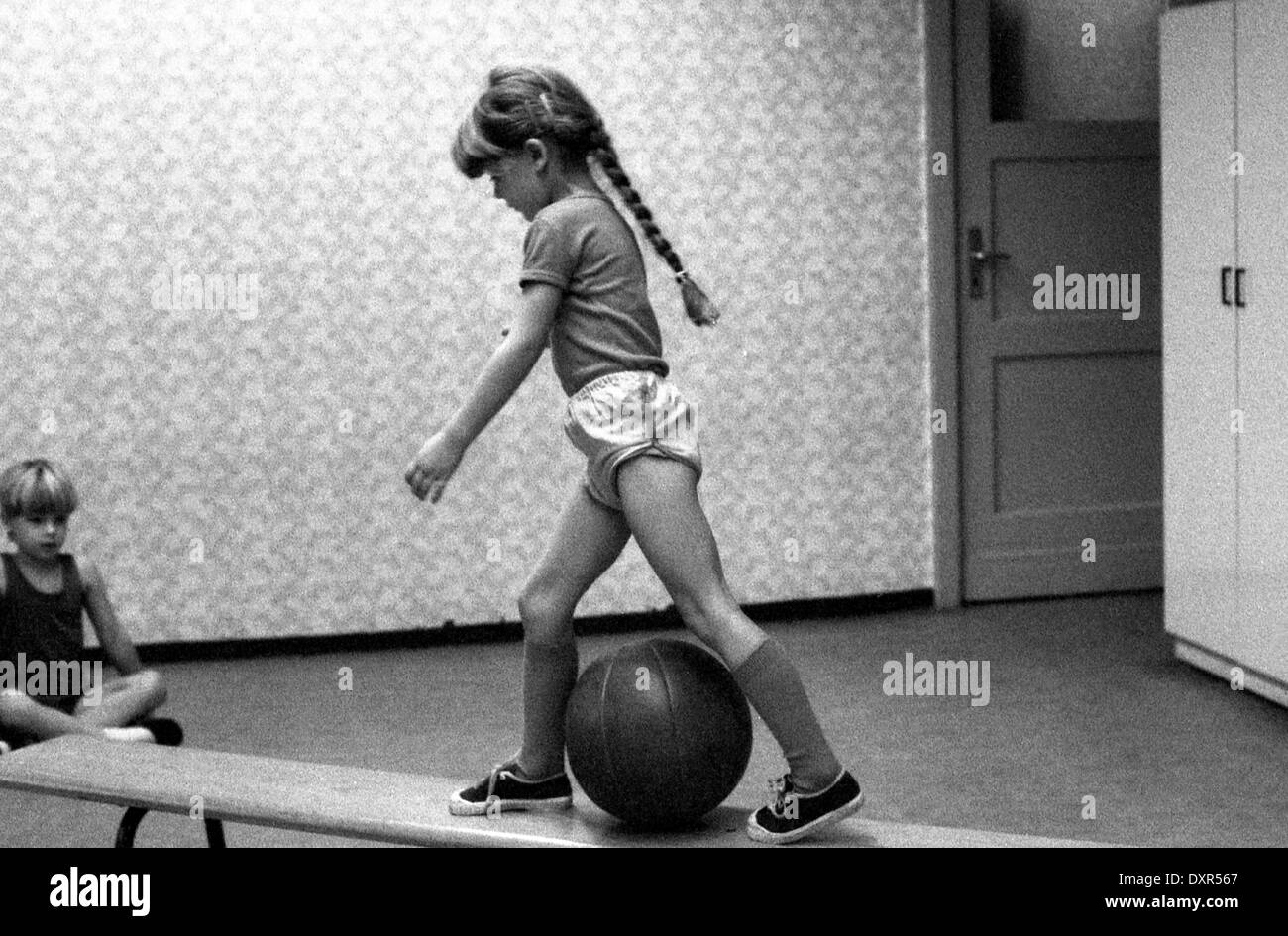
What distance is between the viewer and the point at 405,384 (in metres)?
6.02

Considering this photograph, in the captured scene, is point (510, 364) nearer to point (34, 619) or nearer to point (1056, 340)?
point (34, 619)

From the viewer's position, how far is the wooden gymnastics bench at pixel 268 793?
2.98 metres

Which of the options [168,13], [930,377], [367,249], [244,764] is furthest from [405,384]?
[244,764]

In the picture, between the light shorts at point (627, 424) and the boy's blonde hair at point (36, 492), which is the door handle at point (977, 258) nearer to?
the boy's blonde hair at point (36, 492)

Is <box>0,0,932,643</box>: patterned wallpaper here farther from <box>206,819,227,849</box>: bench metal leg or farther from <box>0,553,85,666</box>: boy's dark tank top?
<box>206,819,227,849</box>: bench metal leg

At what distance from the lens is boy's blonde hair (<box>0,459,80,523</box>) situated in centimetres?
470

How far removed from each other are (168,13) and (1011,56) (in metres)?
2.73

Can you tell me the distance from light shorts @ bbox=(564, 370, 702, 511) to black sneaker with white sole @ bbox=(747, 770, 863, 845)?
505 millimetres

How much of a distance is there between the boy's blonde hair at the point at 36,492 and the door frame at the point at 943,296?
291cm

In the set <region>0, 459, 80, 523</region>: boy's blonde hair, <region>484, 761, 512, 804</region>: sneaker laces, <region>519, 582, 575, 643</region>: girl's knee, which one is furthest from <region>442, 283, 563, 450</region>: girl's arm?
<region>0, 459, 80, 523</region>: boy's blonde hair

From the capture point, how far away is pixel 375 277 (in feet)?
19.6

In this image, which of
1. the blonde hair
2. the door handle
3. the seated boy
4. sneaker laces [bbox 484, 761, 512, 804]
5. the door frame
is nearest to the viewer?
the blonde hair

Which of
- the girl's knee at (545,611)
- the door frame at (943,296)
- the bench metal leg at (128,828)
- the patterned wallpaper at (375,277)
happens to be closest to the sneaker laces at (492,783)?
the girl's knee at (545,611)
